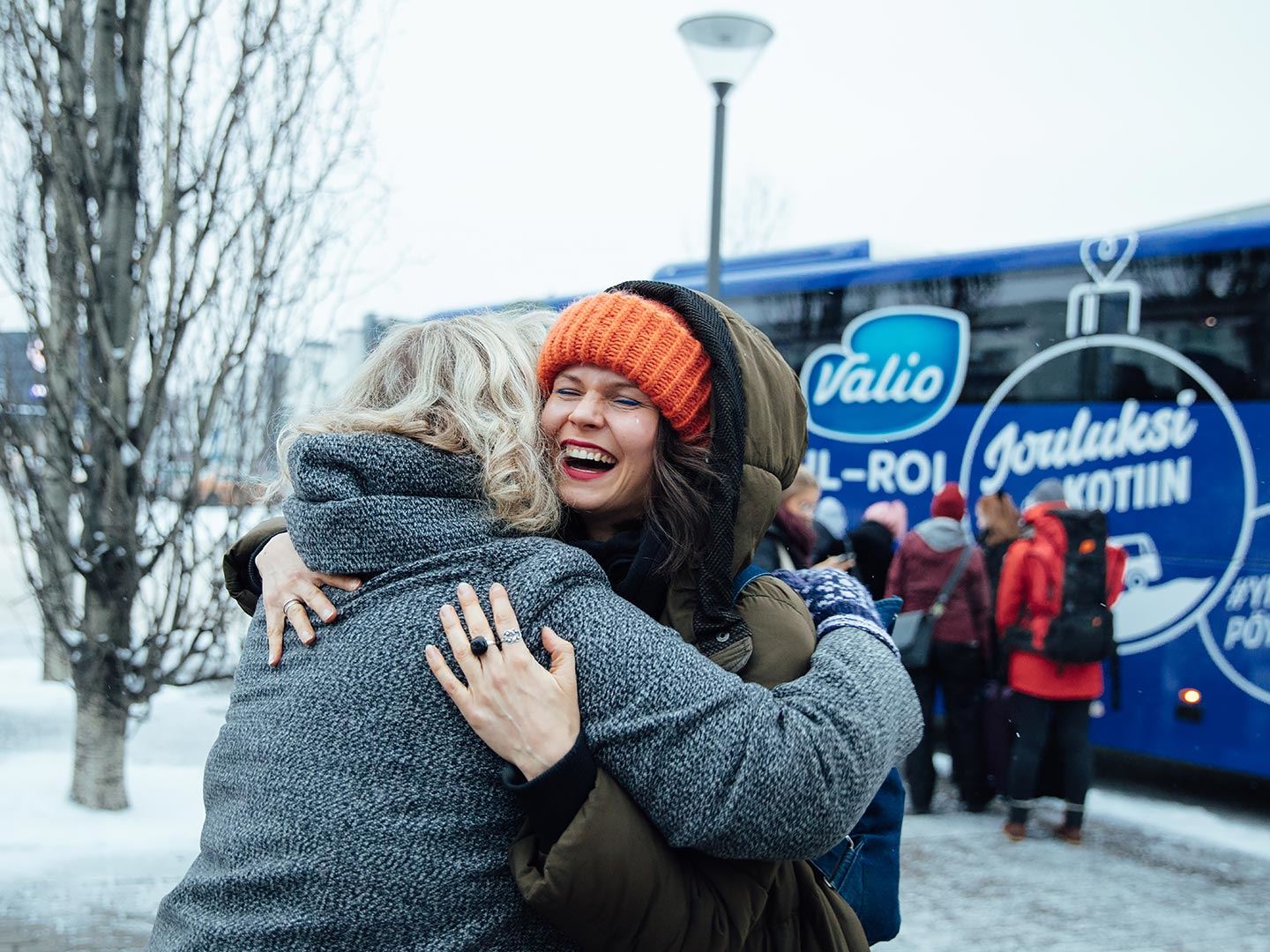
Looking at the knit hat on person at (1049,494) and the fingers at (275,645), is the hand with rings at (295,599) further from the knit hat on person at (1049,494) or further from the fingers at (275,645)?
the knit hat on person at (1049,494)

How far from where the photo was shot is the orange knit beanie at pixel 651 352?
70.7 inches

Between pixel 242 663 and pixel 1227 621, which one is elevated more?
pixel 242 663

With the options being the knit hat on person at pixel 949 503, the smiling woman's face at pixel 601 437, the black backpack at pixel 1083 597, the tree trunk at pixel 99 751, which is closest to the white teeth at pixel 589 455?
the smiling woman's face at pixel 601 437

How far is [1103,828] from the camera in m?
6.68

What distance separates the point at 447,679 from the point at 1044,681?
5.69 m

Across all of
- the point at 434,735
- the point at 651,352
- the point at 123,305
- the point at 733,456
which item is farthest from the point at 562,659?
the point at 123,305

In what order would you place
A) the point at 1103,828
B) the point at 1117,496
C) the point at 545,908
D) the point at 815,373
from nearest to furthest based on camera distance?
the point at 545,908, the point at 1103,828, the point at 1117,496, the point at 815,373

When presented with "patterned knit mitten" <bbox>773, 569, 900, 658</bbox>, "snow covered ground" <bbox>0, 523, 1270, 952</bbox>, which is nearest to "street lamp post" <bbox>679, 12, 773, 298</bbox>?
"snow covered ground" <bbox>0, 523, 1270, 952</bbox>

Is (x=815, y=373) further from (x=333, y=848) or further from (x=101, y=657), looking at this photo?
(x=333, y=848)

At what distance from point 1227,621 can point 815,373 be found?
338 cm

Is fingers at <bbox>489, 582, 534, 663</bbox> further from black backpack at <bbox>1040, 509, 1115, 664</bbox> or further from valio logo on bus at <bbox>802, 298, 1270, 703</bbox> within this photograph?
valio logo on bus at <bbox>802, 298, 1270, 703</bbox>

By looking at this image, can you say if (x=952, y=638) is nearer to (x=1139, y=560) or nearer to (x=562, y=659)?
(x=1139, y=560)

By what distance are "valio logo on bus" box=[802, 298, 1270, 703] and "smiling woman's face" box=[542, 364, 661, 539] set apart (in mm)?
5976

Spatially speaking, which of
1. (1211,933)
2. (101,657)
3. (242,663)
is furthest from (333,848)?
(1211,933)
